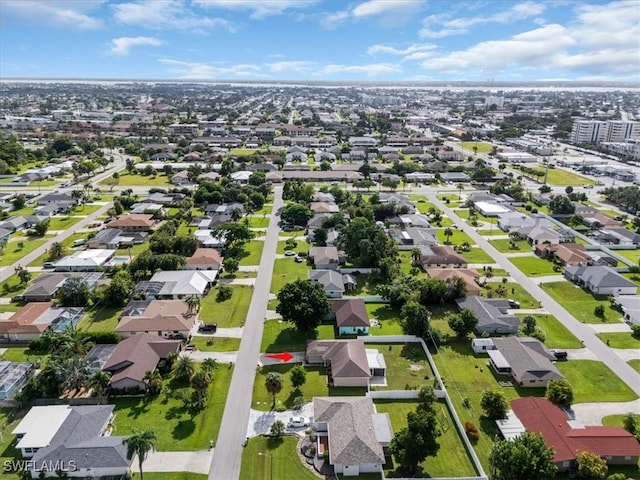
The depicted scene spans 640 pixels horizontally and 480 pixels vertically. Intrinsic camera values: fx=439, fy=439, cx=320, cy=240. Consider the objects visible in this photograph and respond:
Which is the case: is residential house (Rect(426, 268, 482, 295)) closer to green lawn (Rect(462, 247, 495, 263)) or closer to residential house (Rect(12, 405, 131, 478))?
green lawn (Rect(462, 247, 495, 263))

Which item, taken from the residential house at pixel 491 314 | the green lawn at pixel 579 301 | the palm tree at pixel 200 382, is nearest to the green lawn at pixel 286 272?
the palm tree at pixel 200 382

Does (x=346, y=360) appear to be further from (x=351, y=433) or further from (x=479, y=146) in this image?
(x=479, y=146)

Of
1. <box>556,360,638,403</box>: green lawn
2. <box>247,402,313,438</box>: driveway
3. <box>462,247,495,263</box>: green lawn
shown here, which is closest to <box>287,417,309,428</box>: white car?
<box>247,402,313,438</box>: driveway

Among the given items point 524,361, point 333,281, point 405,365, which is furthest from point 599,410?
point 333,281

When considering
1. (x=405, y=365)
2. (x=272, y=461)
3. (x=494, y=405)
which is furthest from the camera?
(x=405, y=365)

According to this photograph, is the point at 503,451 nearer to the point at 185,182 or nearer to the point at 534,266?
the point at 534,266

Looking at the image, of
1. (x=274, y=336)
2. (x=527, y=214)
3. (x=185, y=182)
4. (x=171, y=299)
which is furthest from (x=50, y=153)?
(x=527, y=214)
